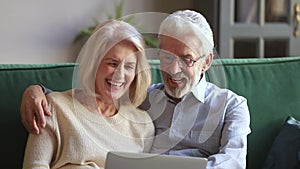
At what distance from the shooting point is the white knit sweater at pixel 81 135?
1578 mm

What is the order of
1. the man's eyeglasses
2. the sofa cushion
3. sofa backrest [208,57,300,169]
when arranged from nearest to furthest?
1. the man's eyeglasses
2. the sofa cushion
3. sofa backrest [208,57,300,169]

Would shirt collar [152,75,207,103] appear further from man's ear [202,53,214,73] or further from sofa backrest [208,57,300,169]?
sofa backrest [208,57,300,169]

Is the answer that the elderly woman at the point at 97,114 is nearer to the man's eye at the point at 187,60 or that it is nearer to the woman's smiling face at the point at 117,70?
the woman's smiling face at the point at 117,70

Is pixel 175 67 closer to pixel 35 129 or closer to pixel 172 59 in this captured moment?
pixel 172 59

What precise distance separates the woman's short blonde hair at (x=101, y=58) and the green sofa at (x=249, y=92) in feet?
1.32

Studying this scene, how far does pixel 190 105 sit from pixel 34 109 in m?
0.42

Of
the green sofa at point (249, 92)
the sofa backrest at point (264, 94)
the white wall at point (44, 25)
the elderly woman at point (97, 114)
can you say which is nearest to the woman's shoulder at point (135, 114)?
the elderly woman at point (97, 114)

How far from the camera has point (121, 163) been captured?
4.67 ft

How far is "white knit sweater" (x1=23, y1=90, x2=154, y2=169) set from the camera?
1.58m

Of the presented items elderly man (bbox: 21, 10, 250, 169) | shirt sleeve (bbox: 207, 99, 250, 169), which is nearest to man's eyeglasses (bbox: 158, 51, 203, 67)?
elderly man (bbox: 21, 10, 250, 169)

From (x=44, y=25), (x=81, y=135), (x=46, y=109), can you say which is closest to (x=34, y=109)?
(x=46, y=109)

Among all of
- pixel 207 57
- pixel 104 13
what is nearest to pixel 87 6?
pixel 104 13

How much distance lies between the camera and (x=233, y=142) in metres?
1.68

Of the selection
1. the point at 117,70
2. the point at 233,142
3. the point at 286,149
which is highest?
the point at 117,70
